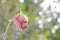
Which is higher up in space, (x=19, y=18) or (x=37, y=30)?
(x=37, y=30)

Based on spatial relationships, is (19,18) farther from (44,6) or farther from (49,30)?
(49,30)

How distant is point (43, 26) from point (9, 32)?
0.31 m

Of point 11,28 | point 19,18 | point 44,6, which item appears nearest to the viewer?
point 19,18

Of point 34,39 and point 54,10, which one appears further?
point 34,39

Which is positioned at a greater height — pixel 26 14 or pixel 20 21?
pixel 26 14

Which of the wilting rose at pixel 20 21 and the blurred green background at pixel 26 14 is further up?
the blurred green background at pixel 26 14

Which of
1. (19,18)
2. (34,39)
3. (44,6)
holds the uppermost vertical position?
(44,6)

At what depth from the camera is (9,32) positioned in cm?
194

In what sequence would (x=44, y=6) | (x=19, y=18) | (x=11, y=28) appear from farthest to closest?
(x=11, y=28), (x=44, y=6), (x=19, y=18)

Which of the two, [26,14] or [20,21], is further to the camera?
[26,14]

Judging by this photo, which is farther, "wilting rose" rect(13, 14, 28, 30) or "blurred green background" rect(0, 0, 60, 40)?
"blurred green background" rect(0, 0, 60, 40)

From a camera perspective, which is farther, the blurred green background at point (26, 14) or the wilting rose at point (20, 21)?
the blurred green background at point (26, 14)

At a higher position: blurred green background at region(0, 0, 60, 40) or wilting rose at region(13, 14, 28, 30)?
blurred green background at region(0, 0, 60, 40)

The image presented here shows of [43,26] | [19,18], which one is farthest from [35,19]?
[19,18]
